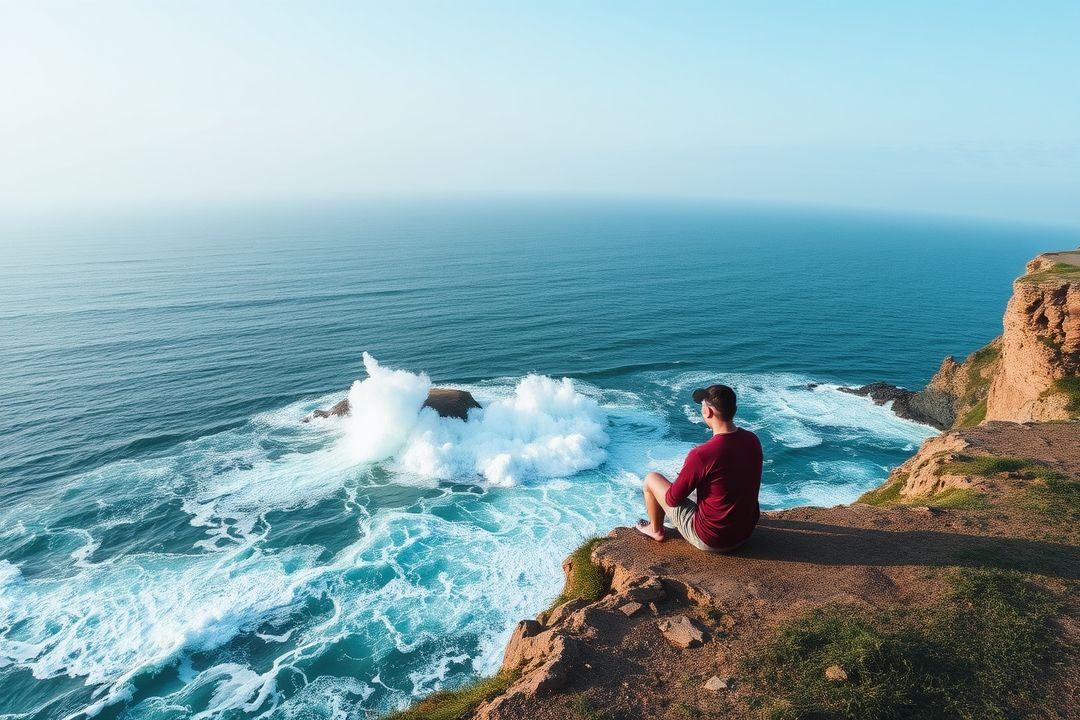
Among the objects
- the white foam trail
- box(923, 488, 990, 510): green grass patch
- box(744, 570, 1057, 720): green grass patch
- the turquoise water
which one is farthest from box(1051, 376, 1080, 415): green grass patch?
box(744, 570, 1057, 720): green grass patch

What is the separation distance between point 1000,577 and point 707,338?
53764mm

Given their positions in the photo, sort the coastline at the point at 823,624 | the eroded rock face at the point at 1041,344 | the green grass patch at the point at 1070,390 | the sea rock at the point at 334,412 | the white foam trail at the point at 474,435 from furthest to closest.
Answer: the sea rock at the point at 334,412 < the white foam trail at the point at 474,435 < the eroded rock face at the point at 1041,344 < the green grass patch at the point at 1070,390 < the coastline at the point at 823,624

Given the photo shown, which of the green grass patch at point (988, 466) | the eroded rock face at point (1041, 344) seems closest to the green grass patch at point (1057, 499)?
the green grass patch at point (988, 466)

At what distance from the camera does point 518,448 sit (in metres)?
36.4

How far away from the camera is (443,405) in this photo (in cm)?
3944

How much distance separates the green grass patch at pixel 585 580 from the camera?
32.9 feet

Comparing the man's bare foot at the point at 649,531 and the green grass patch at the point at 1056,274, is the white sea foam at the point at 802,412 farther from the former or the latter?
the man's bare foot at the point at 649,531

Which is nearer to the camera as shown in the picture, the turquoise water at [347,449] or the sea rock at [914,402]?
the turquoise water at [347,449]

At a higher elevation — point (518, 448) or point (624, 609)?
point (624, 609)

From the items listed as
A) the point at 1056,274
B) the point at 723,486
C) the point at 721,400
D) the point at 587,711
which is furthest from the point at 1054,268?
the point at 587,711

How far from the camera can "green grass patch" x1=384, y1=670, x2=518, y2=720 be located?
784 centimetres

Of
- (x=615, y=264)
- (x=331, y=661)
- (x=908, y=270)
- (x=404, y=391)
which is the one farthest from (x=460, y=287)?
(x=908, y=270)

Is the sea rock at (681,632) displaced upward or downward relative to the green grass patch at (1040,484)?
downward

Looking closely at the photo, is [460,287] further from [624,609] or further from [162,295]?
[624,609]
